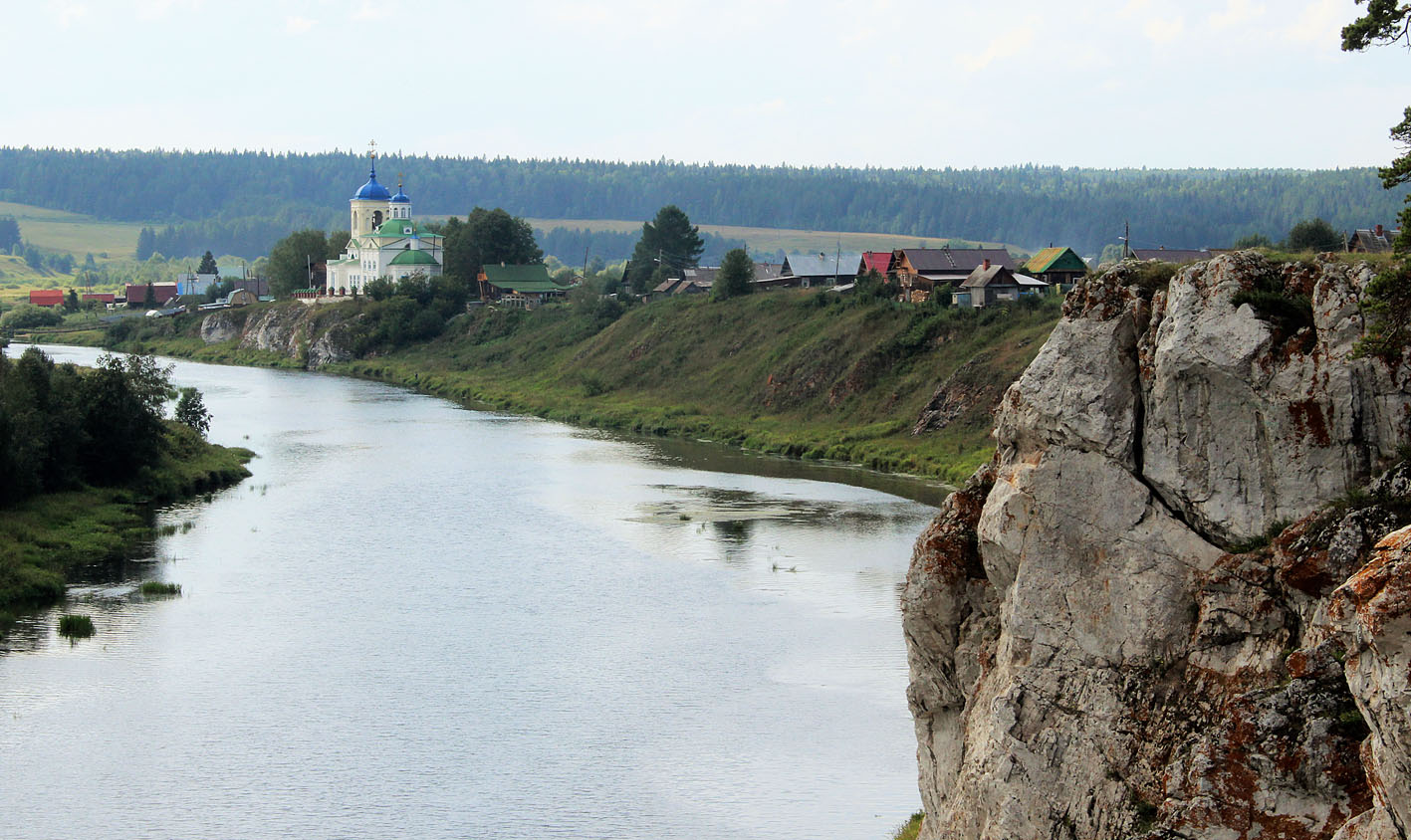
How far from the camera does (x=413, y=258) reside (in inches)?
4710

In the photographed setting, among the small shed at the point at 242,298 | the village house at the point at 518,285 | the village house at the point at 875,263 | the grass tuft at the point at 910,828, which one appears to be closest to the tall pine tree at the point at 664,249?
the village house at the point at 518,285

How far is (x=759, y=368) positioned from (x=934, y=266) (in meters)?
11.0

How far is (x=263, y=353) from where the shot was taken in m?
112

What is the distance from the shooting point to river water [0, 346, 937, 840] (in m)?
20.9

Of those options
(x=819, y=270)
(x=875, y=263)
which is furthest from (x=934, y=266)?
(x=819, y=270)

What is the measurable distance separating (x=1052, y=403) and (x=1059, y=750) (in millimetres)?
2691

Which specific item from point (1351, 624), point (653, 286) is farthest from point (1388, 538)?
point (653, 286)

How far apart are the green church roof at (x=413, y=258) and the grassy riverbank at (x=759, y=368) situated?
15.1 metres

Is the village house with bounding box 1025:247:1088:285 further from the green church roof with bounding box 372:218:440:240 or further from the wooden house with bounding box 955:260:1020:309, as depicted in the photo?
the green church roof with bounding box 372:218:440:240

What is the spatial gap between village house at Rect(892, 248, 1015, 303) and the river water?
1113 inches

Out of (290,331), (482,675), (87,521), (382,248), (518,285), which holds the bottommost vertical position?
(482,675)

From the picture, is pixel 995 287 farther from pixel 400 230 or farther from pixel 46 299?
pixel 46 299

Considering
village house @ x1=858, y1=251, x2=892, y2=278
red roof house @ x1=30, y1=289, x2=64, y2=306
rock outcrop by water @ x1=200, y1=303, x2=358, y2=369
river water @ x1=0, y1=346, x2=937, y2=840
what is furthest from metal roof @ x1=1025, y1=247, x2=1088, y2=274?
red roof house @ x1=30, y1=289, x2=64, y2=306

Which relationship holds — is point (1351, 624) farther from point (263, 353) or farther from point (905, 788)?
point (263, 353)
